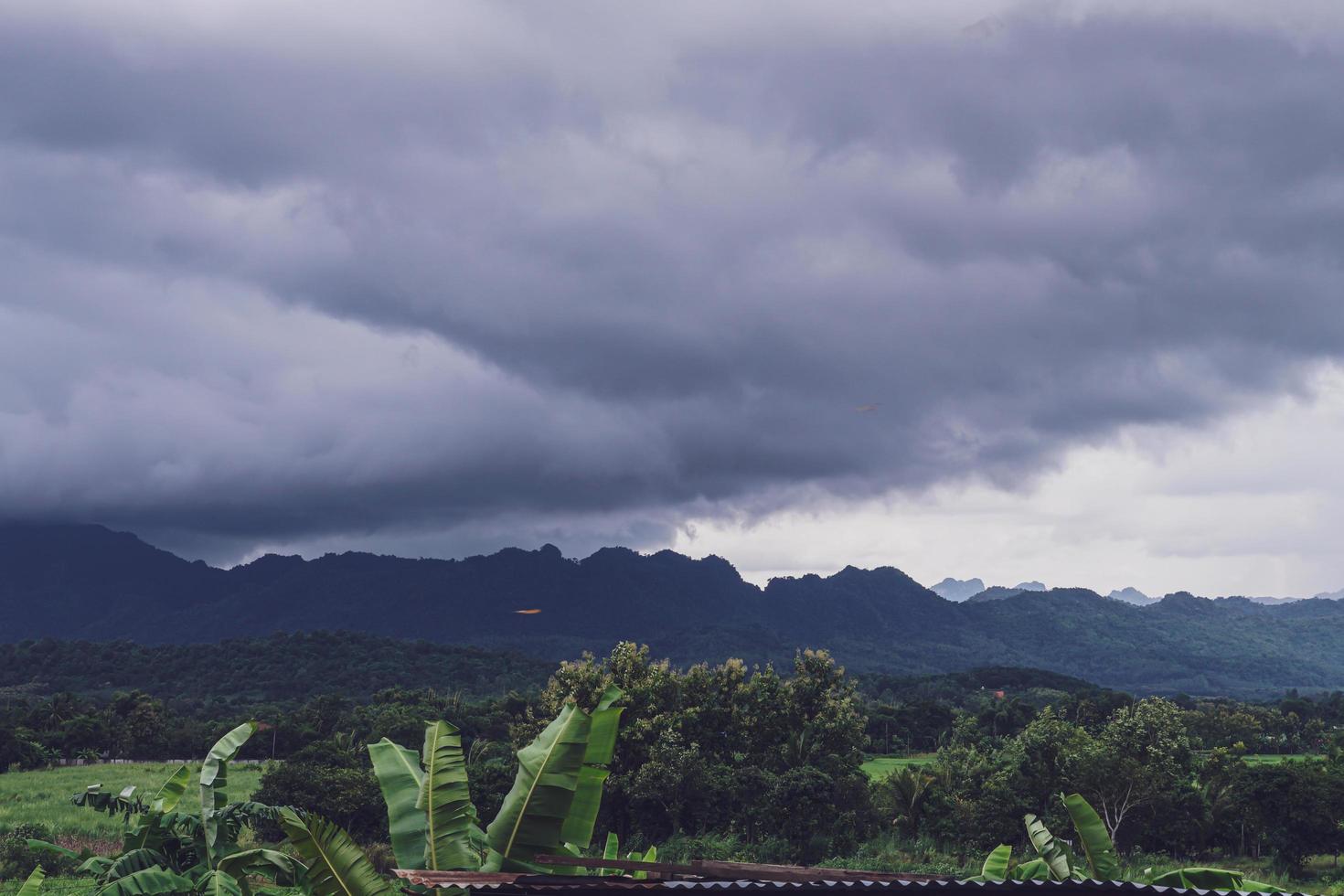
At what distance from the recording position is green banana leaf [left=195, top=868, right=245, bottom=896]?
1398cm

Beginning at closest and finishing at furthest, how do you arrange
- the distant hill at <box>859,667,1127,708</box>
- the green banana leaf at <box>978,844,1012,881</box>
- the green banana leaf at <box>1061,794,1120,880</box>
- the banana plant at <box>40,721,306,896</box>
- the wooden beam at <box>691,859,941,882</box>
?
the wooden beam at <box>691,859,941,882</box>
the banana plant at <box>40,721,306,896</box>
the green banana leaf at <box>978,844,1012,881</box>
the green banana leaf at <box>1061,794,1120,880</box>
the distant hill at <box>859,667,1127,708</box>

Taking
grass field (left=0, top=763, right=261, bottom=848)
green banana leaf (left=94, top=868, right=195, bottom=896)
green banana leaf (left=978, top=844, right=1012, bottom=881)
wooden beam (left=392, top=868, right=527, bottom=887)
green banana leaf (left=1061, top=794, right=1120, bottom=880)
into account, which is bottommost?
grass field (left=0, top=763, right=261, bottom=848)

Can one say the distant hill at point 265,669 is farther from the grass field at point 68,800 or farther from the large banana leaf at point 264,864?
the large banana leaf at point 264,864

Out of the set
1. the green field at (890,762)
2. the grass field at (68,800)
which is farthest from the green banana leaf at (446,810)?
the green field at (890,762)

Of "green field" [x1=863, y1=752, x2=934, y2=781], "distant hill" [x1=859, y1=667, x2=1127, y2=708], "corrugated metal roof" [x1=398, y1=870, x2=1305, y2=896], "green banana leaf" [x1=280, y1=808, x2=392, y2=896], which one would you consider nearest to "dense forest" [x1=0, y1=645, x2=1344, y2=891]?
"green field" [x1=863, y1=752, x2=934, y2=781]

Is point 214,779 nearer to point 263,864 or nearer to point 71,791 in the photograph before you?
point 263,864

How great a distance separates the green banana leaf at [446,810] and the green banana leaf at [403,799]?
12cm

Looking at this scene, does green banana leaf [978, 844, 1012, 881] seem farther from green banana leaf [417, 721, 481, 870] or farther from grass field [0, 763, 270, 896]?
grass field [0, 763, 270, 896]

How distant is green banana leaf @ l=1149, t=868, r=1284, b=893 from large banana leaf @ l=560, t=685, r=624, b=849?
6660 millimetres

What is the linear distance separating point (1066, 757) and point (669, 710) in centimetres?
1827

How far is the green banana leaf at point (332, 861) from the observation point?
11.7 m

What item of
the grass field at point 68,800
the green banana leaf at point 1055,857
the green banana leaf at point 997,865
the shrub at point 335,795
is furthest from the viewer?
the shrub at point 335,795

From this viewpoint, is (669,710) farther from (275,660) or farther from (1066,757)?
(275,660)

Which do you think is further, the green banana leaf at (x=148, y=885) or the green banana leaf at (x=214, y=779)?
the green banana leaf at (x=214, y=779)
